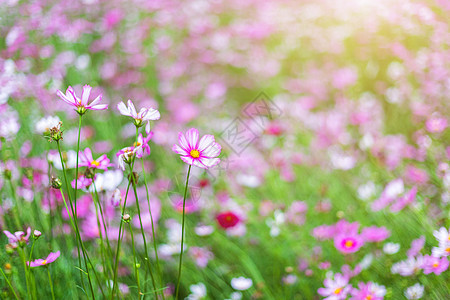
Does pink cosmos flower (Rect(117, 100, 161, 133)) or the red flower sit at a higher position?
pink cosmos flower (Rect(117, 100, 161, 133))

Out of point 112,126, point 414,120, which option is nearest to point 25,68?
point 112,126

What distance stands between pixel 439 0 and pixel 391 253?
134 centimetres

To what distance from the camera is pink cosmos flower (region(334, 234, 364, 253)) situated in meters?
1.07

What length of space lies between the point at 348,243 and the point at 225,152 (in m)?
0.65

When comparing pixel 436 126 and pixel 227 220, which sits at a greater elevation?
pixel 436 126

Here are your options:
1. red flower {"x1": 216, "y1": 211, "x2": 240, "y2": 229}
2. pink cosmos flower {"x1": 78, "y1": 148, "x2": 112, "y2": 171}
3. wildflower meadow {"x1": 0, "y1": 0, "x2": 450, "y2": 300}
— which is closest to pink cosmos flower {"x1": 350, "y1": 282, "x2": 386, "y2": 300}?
wildflower meadow {"x1": 0, "y1": 0, "x2": 450, "y2": 300}

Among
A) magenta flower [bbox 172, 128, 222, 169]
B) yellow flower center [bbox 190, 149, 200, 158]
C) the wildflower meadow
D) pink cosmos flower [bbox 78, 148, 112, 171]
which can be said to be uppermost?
magenta flower [bbox 172, 128, 222, 169]

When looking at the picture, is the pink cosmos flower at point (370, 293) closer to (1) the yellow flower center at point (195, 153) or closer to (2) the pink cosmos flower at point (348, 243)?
(2) the pink cosmos flower at point (348, 243)

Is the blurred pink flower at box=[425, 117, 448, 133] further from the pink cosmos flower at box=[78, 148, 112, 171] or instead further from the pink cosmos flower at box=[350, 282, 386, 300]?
the pink cosmos flower at box=[78, 148, 112, 171]

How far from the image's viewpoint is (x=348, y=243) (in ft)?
3.61

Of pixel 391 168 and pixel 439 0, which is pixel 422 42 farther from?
pixel 391 168

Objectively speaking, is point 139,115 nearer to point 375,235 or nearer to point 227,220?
point 227,220

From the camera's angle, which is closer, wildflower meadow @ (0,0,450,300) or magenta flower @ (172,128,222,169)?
magenta flower @ (172,128,222,169)

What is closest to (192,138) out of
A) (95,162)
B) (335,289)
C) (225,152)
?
(95,162)
